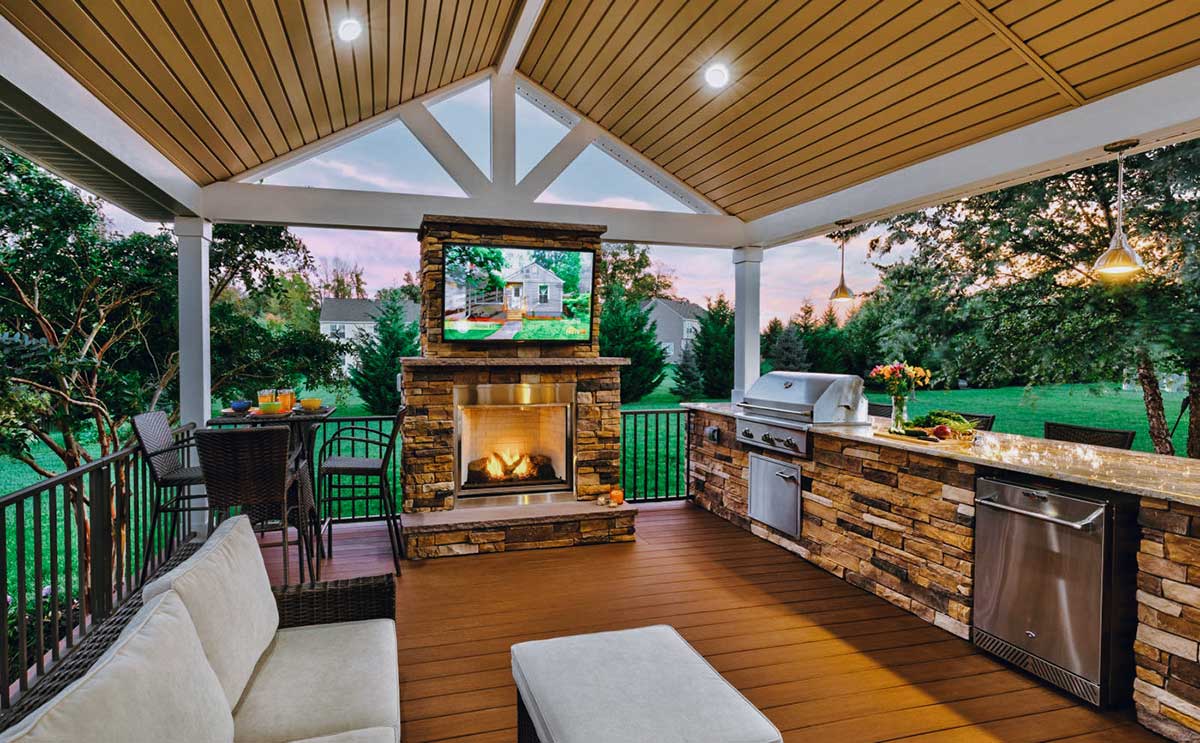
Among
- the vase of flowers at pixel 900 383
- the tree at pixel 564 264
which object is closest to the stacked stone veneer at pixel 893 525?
the vase of flowers at pixel 900 383

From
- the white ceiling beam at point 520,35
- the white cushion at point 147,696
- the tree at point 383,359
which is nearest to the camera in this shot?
the white cushion at point 147,696

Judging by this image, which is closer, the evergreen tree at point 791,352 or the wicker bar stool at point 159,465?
the wicker bar stool at point 159,465

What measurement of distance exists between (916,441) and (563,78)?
398 centimetres

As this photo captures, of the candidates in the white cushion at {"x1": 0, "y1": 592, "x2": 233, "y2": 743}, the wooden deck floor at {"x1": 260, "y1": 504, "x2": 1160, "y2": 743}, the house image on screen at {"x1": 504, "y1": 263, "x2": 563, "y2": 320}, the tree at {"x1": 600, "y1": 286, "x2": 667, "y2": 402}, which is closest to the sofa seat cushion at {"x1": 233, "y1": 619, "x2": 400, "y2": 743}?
the white cushion at {"x1": 0, "y1": 592, "x2": 233, "y2": 743}

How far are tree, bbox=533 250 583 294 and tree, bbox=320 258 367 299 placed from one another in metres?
5.41

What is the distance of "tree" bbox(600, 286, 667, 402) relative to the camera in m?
10.4

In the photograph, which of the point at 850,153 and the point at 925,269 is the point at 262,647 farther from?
the point at 925,269

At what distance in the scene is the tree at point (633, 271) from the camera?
1093cm

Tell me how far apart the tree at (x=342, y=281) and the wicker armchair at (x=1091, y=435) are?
858cm

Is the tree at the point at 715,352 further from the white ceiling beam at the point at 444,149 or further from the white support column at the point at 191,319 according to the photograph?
the white support column at the point at 191,319

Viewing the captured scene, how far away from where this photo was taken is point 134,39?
279cm

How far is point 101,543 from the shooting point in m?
3.26

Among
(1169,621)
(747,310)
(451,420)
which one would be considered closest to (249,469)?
(451,420)

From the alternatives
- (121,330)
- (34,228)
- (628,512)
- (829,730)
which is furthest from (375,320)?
(829,730)
